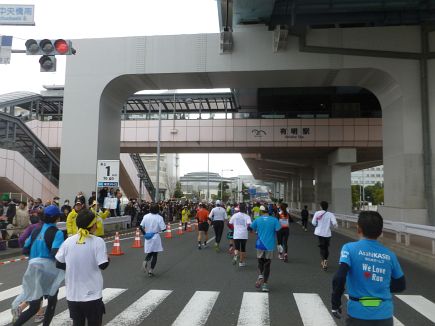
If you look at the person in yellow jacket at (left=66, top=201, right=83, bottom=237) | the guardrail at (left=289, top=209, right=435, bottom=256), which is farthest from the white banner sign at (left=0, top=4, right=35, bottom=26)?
the guardrail at (left=289, top=209, right=435, bottom=256)

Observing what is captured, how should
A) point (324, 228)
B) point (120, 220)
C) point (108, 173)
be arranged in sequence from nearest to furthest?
point (324, 228), point (108, 173), point (120, 220)

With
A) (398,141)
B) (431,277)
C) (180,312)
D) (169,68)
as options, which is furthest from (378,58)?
(180,312)

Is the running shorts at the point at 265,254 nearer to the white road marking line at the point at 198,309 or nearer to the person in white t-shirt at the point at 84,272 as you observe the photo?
the white road marking line at the point at 198,309

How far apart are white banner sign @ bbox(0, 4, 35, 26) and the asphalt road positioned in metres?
6.80

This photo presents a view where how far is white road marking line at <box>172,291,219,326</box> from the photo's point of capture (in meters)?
6.33

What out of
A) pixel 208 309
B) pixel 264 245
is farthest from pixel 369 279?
pixel 264 245

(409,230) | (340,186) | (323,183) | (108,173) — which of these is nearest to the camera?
(409,230)

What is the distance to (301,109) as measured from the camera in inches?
1426

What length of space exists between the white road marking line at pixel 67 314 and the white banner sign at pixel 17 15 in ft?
25.6

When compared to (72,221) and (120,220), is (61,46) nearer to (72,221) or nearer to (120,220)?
(72,221)

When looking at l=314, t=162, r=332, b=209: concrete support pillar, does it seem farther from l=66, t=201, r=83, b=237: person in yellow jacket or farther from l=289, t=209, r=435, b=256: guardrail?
l=66, t=201, r=83, b=237: person in yellow jacket

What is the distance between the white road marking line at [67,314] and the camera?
6.22 meters

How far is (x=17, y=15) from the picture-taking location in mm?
11734

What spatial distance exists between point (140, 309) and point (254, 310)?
1.91m
